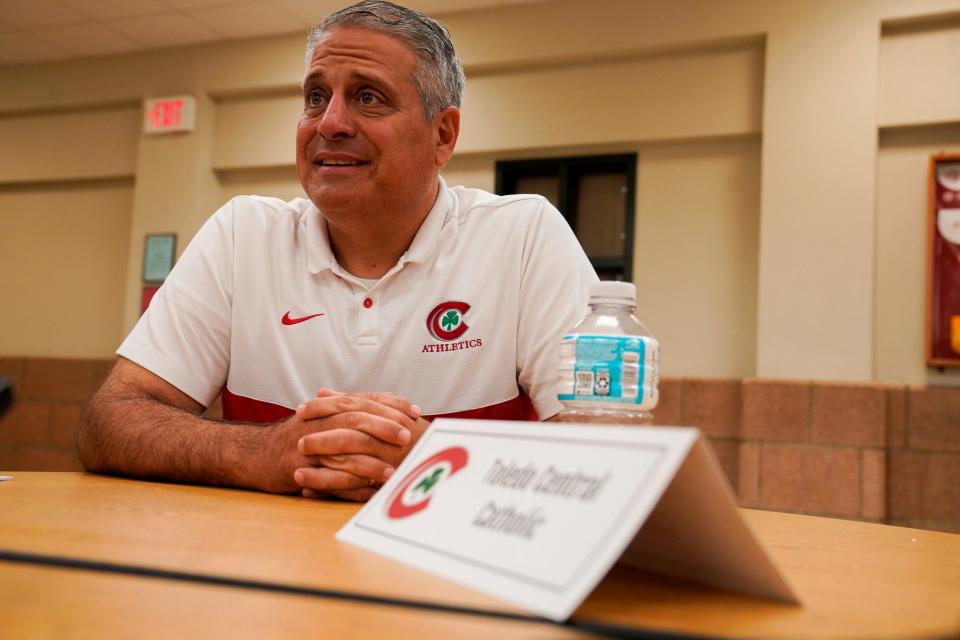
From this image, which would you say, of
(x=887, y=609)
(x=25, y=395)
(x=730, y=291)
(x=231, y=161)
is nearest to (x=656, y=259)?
(x=730, y=291)

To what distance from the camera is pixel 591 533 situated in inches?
20.3

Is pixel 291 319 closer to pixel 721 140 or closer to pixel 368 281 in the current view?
pixel 368 281

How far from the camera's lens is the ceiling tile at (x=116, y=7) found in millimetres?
4629

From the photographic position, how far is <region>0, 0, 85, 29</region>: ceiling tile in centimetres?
469

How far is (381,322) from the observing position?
1.58 meters

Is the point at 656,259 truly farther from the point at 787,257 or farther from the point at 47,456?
the point at 47,456

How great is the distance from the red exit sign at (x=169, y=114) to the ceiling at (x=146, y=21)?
0.37 metres

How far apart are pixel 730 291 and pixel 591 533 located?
3.73 m

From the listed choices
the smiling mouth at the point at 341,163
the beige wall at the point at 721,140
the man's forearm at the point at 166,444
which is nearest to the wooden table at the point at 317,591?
the man's forearm at the point at 166,444

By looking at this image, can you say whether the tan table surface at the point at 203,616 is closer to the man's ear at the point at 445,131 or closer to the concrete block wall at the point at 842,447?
the man's ear at the point at 445,131

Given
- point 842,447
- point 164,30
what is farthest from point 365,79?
point 164,30

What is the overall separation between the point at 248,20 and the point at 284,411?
3834 millimetres

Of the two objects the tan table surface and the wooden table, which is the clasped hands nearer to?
the wooden table

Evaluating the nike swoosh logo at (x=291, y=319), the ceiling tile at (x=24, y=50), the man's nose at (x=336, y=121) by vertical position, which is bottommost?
the nike swoosh logo at (x=291, y=319)
